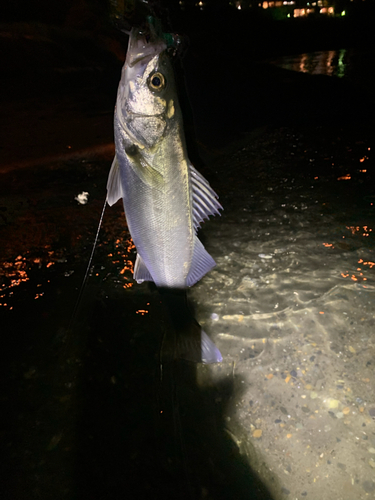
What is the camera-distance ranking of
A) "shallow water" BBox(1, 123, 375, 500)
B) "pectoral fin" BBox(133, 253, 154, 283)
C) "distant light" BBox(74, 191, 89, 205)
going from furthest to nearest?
1. "distant light" BBox(74, 191, 89, 205)
2. "pectoral fin" BBox(133, 253, 154, 283)
3. "shallow water" BBox(1, 123, 375, 500)

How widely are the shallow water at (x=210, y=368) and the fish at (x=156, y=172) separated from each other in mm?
922

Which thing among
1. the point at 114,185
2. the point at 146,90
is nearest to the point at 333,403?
the point at 114,185

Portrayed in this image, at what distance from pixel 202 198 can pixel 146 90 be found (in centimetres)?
66

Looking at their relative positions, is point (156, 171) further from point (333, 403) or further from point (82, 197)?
point (82, 197)

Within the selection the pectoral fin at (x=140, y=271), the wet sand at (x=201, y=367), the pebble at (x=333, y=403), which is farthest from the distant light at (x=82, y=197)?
the pebble at (x=333, y=403)

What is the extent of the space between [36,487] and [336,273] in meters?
3.03

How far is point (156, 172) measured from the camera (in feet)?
5.46

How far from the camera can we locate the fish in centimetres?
156

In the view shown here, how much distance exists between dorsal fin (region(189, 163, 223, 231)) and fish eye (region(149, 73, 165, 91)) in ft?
1.53

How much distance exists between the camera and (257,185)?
521 cm

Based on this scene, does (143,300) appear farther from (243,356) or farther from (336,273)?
(336,273)

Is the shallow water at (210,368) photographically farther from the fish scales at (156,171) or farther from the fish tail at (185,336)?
the fish scales at (156,171)

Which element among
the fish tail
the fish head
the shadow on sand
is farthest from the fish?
the shadow on sand

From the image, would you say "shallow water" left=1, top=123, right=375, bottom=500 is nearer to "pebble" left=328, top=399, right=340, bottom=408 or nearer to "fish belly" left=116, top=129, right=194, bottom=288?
"pebble" left=328, top=399, right=340, bottom=408
